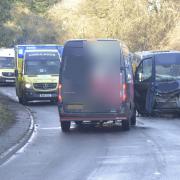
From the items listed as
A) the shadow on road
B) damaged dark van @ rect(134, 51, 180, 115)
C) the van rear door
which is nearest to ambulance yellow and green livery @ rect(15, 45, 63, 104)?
damaged dark van @ rect(134, 51, 180, 115)

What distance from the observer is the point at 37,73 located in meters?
33.4

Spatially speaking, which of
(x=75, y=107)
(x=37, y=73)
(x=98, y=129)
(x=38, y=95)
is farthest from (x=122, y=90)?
(x=37, y=73)

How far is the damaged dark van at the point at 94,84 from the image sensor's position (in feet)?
65.9

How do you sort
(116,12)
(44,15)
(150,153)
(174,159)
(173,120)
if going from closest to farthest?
(174,159) < (150,153) < (173,120) < (116,12) < (44,15)

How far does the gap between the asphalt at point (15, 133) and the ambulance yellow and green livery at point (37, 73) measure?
480cm

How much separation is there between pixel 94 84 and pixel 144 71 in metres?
6.13

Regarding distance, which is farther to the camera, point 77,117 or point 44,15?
point 44,15

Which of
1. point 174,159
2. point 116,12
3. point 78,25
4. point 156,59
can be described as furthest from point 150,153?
point 78,25

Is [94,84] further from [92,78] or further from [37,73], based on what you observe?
[37,73]

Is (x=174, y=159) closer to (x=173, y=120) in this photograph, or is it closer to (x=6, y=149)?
(x=6, y=149)

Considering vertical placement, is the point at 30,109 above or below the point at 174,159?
below

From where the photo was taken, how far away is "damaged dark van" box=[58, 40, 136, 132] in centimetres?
2008

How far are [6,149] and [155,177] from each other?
484 cm

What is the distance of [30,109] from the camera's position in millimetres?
30125
